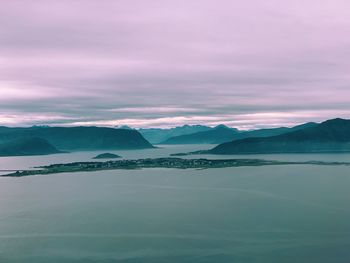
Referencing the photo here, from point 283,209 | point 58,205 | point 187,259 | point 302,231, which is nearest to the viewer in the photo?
point 187,259

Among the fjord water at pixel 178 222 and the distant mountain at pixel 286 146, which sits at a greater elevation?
the distant mountain at pixel 286 146

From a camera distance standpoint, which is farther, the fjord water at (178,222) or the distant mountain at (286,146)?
the distant mountain at (286,146)

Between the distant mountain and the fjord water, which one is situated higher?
→ the distant mountain

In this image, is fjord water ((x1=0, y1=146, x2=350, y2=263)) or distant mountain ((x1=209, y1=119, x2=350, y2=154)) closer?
fjord water ((x1=0, y1=146, x2=350, y2=263))

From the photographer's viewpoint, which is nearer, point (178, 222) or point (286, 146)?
point (178, 222)

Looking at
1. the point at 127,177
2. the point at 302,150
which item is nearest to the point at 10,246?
the point at 127,177

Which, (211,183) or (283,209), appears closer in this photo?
(283,209)

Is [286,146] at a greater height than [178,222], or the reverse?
[286,146]

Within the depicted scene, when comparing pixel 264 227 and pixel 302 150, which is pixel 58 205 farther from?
pixel 302 150
